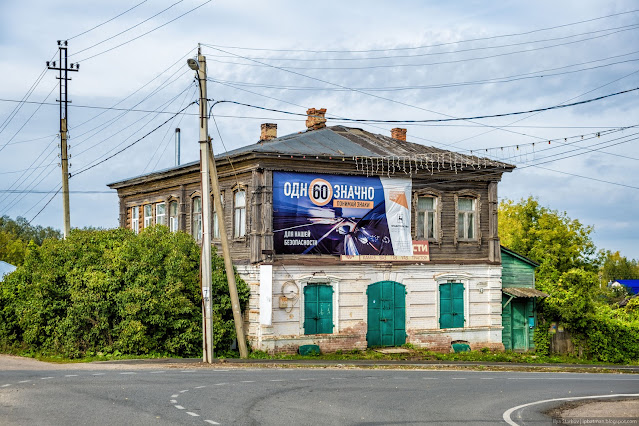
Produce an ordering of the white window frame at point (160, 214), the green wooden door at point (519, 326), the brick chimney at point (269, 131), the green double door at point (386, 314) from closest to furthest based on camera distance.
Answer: the green double door at point (386, 314), the green wooden door at point (519, 326), the brick chimney at point (269, 131), the white window frame at point (160, 214)

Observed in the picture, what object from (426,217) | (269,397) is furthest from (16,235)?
(269,397)

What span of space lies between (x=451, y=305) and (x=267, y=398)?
19.9 meters

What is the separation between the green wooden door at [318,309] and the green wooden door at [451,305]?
556cm

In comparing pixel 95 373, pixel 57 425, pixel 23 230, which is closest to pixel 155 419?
pixel 57 425

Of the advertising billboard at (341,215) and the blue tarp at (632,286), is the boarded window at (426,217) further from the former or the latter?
the blue tarp at (632,286)

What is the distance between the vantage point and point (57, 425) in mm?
11805

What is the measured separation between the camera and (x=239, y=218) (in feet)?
105

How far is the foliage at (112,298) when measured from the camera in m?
27.1

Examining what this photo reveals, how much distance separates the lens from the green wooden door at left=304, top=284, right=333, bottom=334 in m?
30.2

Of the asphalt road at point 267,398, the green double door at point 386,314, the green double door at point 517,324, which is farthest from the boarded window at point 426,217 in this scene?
the asphalt road at point 267,398

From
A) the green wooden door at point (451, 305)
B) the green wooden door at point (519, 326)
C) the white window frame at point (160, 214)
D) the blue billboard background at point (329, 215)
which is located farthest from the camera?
the white window frame at point (160, 214)

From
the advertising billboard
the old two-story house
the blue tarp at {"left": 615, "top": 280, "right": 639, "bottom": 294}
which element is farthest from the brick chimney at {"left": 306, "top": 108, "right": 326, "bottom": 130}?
the blue tarp at {"left": 615, "top": 280, "right": 639, "bottom": 294}

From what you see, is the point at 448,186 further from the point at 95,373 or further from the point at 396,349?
the point at 95,373

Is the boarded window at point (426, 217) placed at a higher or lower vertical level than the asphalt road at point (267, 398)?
higher
